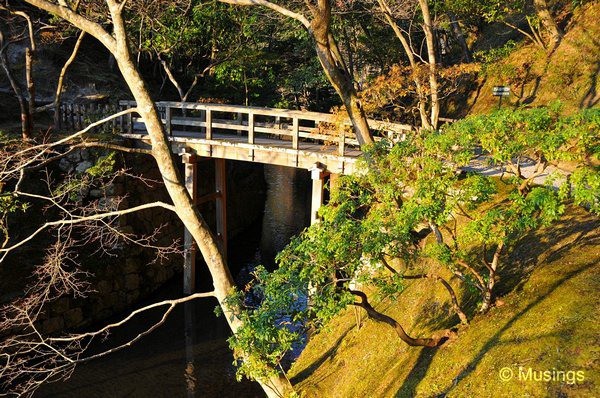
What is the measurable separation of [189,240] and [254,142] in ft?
14.4

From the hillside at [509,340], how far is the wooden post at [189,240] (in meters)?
7.60

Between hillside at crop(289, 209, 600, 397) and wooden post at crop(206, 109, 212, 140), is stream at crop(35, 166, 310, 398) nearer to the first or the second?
hillside at crop(289, 209, 600, 397)

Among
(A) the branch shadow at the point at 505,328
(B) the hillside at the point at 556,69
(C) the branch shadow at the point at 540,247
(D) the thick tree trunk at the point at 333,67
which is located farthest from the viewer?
(B) the hillside at the point at 556,69

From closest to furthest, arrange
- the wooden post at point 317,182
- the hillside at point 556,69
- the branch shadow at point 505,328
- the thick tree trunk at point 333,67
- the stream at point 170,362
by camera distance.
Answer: the branch shadow at point 505,328 → the thick tree trunk at point 333,67 → the stream at point 170,362 → the wooden post at point 317,182 → the hillside at point 556,69

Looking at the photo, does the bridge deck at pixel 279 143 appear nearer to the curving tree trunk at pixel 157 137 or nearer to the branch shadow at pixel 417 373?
the curving tree trunk at pixel 157 137

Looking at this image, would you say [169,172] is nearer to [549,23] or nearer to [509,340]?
[509,340]

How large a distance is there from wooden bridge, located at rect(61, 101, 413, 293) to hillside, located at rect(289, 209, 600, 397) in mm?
4583

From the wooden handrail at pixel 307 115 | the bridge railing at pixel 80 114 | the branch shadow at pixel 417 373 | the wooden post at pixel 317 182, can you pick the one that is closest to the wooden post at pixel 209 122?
the wooden handrail at pixel 307 115

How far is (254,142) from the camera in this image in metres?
15.9

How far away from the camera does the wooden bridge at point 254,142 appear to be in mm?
14273

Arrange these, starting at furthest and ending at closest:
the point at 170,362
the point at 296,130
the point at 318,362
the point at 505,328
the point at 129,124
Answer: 1. the point at 129,124
2. the point at 296,130
3. the point at 170,362
4. the point at 318,362
5. the point at 505,328

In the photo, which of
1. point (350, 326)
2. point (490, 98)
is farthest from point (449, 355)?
point (490, 98)

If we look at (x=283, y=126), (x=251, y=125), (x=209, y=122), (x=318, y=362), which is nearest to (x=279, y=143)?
(x=283, y=126)

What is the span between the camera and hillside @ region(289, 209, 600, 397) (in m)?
6.06
